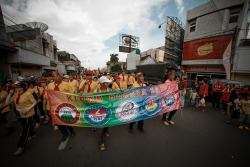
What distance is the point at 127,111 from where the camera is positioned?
2.78 metres

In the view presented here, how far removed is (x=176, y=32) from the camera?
20281 millimetres

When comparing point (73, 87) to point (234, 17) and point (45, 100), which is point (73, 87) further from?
point (234, 17)

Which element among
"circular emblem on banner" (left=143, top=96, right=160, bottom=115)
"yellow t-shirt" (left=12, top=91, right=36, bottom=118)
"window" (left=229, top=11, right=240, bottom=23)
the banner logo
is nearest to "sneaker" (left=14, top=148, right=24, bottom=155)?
"yellow t-shirt" (left=12, top=91, right=36, bottom=118)

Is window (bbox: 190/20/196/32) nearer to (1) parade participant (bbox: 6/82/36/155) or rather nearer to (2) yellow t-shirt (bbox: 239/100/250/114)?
(2) yellow t-shirt (bbox: 239/100/250/114)

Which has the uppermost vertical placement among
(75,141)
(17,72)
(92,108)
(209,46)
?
(209,46)

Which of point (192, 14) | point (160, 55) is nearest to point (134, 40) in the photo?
point (160, 55)

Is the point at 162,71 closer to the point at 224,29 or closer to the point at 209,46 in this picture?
the point at 209,46

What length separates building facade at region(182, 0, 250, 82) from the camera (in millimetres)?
9875

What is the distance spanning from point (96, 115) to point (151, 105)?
1.75 m

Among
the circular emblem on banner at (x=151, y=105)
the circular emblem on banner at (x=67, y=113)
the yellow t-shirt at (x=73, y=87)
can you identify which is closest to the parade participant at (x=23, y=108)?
the circular emblem on banner at (x=67, y=113)

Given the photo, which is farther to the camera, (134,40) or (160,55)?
(160,55)

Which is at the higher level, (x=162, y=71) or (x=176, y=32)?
(x=176, y=32)

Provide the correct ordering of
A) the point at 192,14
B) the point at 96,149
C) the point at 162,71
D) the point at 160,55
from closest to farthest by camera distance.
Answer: the point at 96,149 < the point at 162,71 < the point at 192,14 < the point at 160,55

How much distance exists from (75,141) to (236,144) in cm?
473
